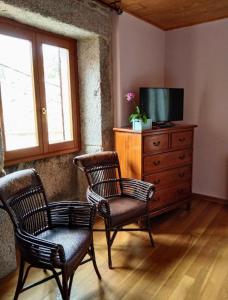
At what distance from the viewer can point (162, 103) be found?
2896mm

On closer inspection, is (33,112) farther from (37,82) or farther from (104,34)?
(104,34)

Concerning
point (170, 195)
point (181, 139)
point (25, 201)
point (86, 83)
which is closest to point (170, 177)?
point (170, 195)

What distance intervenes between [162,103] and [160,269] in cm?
175

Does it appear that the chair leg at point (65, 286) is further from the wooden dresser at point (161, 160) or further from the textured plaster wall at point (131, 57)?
the textured plaster wall at point (131, 57)

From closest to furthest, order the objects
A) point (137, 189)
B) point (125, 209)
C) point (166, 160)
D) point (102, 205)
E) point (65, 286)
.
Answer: point (65, 286) < point (102, 205) < point (125, 209) < point (137, 189) < point (166, 160)

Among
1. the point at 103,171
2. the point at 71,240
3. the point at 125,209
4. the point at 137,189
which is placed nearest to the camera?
the point at 71,240

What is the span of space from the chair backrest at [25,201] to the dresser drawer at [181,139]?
1556 millimetres

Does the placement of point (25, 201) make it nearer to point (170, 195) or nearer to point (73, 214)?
point (73, 214)

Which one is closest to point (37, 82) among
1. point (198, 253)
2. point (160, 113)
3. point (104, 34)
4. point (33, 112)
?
point (33, 112)

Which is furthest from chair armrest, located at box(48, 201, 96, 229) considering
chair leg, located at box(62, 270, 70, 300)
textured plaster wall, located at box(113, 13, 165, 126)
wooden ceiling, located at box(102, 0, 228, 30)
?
wooden ceiling, located at box(102, 0, 228, 30)

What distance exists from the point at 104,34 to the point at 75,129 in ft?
3.50

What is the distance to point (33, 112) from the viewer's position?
2.39m

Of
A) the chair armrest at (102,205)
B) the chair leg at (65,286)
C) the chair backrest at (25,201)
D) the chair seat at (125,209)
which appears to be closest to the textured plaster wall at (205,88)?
the chair seat at (125,209)

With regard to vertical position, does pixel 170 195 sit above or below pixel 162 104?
below
